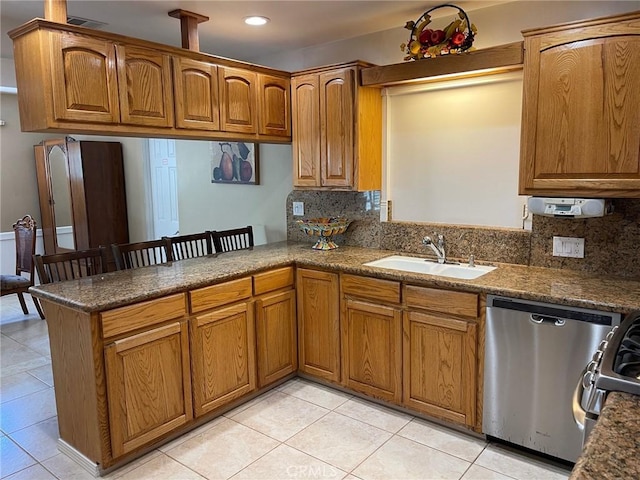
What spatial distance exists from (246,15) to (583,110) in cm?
201

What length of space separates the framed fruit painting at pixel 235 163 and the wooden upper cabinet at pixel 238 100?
2.69 feet

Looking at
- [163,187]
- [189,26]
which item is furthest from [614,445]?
[163,187]

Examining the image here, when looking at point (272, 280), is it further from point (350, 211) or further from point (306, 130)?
point (306, 130)

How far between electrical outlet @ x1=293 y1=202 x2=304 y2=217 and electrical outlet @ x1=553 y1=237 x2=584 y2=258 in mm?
1944

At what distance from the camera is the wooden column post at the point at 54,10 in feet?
7.74

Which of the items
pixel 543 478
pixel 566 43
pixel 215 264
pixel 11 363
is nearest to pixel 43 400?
pixel 11 363

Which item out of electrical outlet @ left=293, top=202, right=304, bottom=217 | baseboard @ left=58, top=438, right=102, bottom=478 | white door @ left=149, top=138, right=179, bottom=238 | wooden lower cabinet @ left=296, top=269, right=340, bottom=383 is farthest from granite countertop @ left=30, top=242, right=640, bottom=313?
white door @ left=149, top=138, right=179, bottom=238

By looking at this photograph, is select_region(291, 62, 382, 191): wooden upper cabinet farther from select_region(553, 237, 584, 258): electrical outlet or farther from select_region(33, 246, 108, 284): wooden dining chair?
select_region(33, 246, 108, 284): wooden dining chair

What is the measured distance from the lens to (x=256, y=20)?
3.06m

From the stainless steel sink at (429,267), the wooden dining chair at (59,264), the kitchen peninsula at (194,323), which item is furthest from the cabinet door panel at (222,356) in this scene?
the stainless steel sink at (429,267)

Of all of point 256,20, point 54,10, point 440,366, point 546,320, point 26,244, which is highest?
point 256,20

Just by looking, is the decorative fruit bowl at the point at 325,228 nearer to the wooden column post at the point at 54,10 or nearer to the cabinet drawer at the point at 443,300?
the cabinet drawer at the point at 443,300

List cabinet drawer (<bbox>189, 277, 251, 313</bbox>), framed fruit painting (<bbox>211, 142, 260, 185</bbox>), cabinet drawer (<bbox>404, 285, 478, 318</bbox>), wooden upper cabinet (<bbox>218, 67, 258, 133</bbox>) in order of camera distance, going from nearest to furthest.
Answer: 1. cabinet drawer (<bbox>404, 285, 478, 318</bbox>)
2. cabinet drawer (<bbox>189, 277, 251, 313</bbox>)
3. wooden upper cabinet (<bbox>218, 67, 258, 133</bbox>)
4. framed fruit painting (<bbox>211, 142, 260, 185</bbox>)

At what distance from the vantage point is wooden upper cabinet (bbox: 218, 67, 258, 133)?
314 cm
